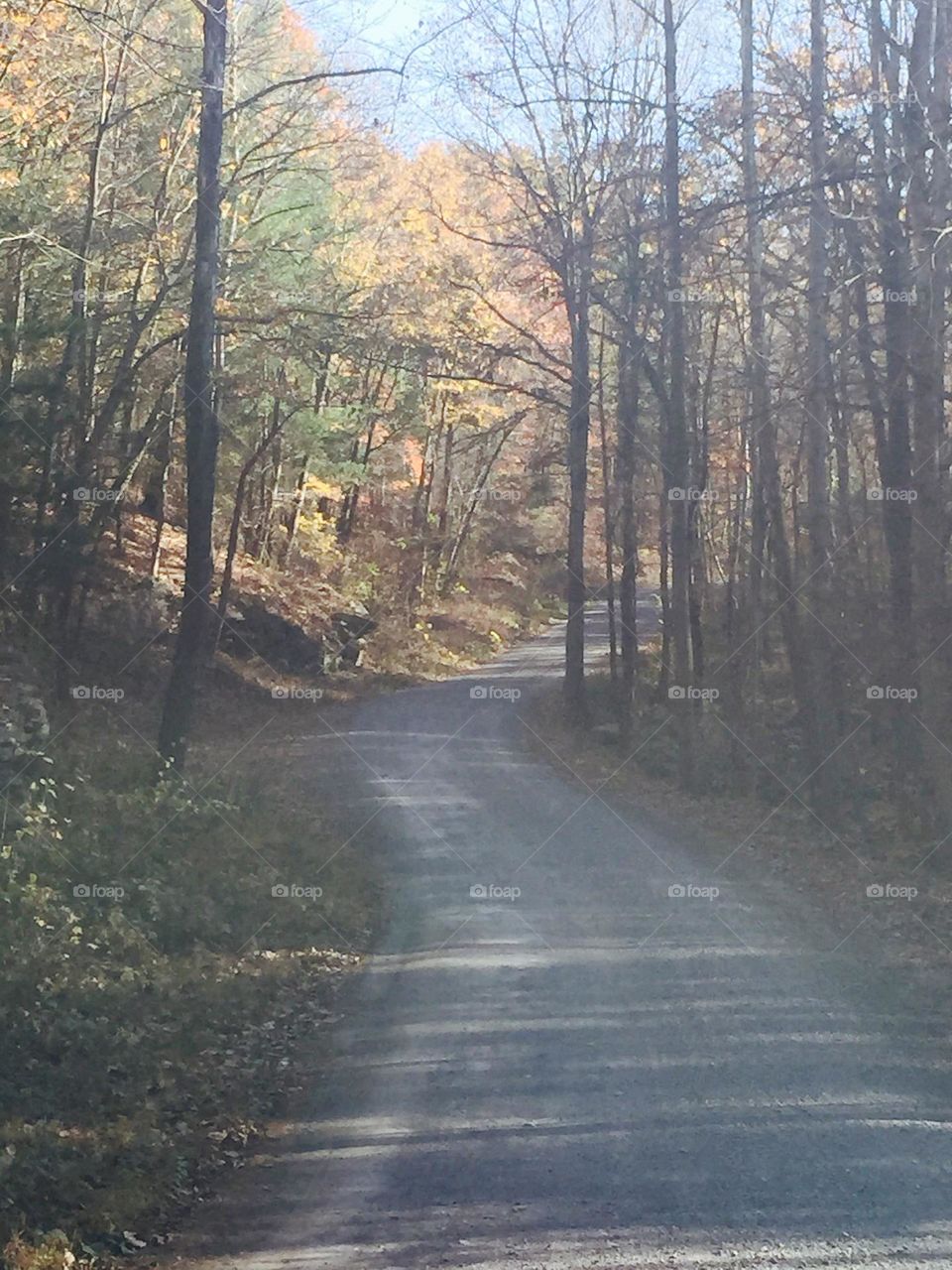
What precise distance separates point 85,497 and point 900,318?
513 inches

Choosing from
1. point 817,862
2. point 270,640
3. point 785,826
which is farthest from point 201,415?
point 270,640

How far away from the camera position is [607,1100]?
22.4 ft

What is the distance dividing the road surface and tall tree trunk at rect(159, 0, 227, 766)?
14.8ft

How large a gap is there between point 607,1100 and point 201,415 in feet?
36.2

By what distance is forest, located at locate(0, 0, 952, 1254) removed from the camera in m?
14.0

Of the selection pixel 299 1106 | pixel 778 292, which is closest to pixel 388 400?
pixel 778 292

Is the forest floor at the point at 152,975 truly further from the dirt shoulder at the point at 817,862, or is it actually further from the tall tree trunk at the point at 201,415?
the dirt shoulder at the point at 817,862

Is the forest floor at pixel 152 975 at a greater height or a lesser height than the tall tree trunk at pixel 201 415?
lesser

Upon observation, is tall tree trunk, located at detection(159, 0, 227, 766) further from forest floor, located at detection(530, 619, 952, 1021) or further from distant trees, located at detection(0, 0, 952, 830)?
forest floor, located at detection(530, 619, 952, 1021)

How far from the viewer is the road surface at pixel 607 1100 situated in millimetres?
5328

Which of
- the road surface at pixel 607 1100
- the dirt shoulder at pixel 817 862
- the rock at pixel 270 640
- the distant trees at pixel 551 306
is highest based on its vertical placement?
the distant trees at pixel 551 306

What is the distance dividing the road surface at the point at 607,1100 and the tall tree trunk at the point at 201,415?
450 cm

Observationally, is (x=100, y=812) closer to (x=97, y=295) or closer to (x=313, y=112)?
(x=97, y=295)

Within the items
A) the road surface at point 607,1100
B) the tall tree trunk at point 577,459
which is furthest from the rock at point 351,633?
the road surface at point 607,1100
